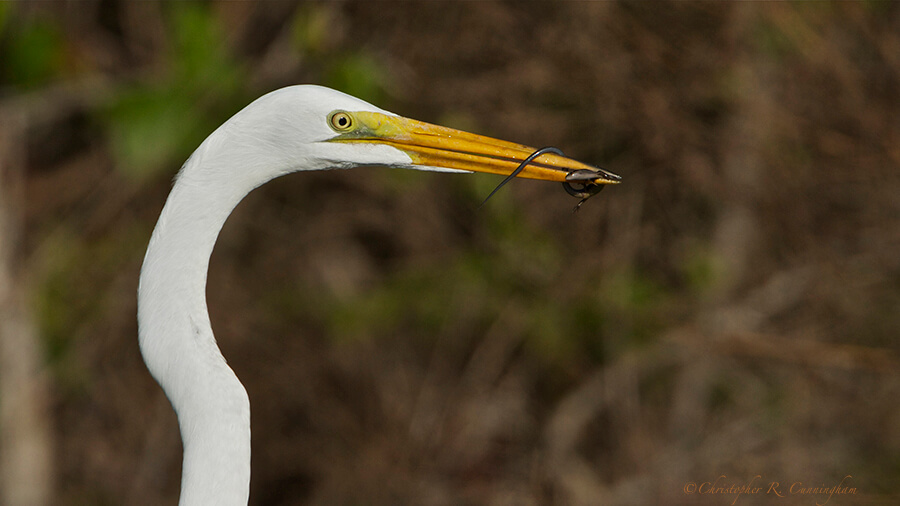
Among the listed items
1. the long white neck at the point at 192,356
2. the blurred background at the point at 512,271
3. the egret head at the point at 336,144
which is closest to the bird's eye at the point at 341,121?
the egret head at the point at 336,144

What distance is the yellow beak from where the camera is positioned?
1581mm

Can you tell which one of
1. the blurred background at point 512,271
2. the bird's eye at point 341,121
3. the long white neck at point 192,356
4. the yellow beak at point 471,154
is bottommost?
the blurred background at point 512,271

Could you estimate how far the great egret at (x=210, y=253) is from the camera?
1373 millimetres

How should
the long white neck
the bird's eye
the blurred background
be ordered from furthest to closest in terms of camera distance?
the blurred background < the bird's eye < the long white neck

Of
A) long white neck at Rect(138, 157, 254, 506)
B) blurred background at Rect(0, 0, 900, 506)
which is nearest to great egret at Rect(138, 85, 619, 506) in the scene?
long white neck at Rect(138, 157, 254, 506)

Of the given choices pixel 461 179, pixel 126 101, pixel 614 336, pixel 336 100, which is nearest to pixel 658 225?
pixel 614 336

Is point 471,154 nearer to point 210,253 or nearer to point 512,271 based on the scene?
point 210,253

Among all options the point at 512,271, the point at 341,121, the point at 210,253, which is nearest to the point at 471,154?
the point at 341,121

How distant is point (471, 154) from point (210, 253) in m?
0.54

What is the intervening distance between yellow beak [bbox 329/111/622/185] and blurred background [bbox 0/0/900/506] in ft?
7.58

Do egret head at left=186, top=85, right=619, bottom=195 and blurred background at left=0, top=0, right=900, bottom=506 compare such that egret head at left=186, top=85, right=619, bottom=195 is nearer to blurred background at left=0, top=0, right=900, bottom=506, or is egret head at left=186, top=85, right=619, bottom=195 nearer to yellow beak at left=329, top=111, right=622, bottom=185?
yellow beak at left=329, top=111, right=622, bottom=185

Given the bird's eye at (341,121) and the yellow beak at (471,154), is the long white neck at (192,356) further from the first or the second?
the yellow beak at (471,154)

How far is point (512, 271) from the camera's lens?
14.8 ft

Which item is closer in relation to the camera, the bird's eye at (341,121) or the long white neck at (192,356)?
the long white neck at (192,356)
